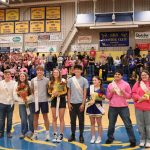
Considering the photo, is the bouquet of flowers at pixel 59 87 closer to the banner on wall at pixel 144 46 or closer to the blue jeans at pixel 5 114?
the blue jeans at pixel 5 114

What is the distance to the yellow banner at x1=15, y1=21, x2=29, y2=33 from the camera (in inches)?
1004

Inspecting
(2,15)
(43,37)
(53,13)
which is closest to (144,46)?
(53,13)

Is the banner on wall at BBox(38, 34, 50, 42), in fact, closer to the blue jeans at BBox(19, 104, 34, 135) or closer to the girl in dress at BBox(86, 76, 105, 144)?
the blue jeans at BBox(19, 104, 34, 135)

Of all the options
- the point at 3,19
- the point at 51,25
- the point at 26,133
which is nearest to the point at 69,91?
the point at 26,133

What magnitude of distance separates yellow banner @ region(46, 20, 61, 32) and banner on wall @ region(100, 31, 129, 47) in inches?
142

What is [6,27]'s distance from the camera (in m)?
26.1

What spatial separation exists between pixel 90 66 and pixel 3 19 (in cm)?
1100

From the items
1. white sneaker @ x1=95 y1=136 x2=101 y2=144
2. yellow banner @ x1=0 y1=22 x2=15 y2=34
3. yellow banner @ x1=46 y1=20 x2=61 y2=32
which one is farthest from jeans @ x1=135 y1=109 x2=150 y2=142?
yellow banner @ x1=0 y1=22 x2=15 y2=34

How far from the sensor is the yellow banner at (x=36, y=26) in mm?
25078

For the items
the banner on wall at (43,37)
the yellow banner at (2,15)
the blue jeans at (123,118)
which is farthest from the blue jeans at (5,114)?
the yellow banner at (2,15)

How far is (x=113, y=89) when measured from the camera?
22.1 feet

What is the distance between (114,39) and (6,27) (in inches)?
367

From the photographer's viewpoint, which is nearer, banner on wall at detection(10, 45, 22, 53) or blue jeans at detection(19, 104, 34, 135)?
blue jeans at detection(19, 104, 34, 135)

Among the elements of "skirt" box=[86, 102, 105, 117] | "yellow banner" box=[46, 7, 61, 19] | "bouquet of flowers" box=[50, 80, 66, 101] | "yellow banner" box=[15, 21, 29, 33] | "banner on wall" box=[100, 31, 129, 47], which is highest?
"yellow banner" box=[46, 7, 61, 19]
